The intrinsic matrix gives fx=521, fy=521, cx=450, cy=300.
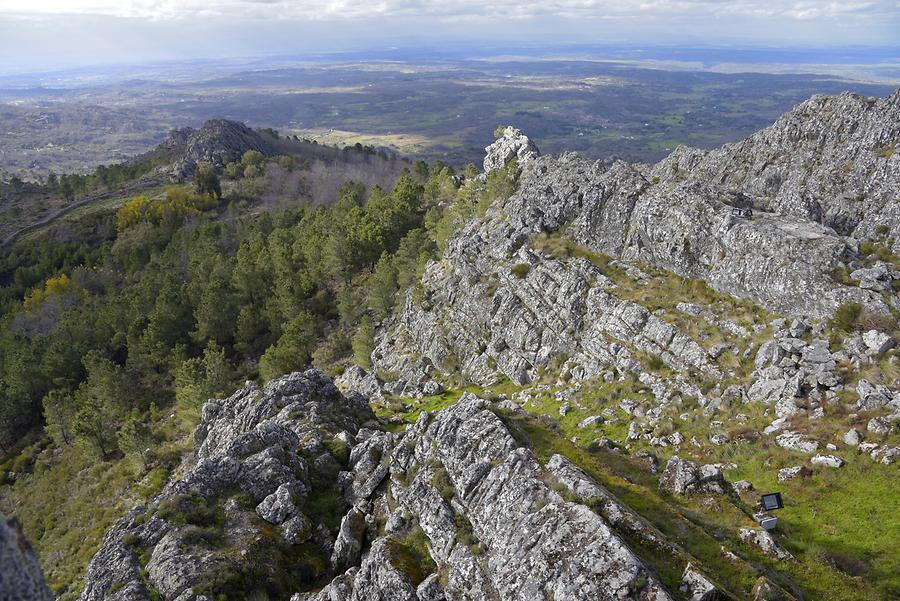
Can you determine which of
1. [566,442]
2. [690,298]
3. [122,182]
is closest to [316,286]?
[690,298]

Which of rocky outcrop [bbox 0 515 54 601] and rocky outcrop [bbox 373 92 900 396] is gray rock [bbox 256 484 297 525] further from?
rocky outcrop [bbox 373 92 900 396]

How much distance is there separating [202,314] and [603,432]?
70265 mm

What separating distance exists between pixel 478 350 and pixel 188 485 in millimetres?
35022

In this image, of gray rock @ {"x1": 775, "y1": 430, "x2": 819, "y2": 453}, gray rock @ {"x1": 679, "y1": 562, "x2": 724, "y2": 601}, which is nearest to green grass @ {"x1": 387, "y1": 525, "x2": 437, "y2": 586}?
gray rock @ {"x1": 679, "y1": 562, "x2": 724, "y2": 601}

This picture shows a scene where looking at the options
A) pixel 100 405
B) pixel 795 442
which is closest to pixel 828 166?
pixel 795 442

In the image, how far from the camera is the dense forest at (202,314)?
2758 inches

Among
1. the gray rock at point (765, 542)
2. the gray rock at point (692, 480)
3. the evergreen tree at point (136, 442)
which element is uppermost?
the gray rock at point (765, 542)

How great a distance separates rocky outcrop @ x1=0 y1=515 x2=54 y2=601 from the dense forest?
51.9m

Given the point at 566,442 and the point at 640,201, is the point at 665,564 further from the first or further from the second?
the point at 640,201

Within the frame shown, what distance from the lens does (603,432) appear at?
36.3m

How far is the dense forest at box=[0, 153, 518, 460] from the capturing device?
70.1m

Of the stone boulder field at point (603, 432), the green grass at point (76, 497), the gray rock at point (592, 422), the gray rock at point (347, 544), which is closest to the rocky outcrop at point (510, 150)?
the stone boulder field at point (603, 432)

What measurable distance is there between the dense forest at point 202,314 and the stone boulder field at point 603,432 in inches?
728

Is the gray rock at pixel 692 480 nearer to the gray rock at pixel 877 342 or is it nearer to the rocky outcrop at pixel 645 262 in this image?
the rocky outcrop at pixel 645 262
